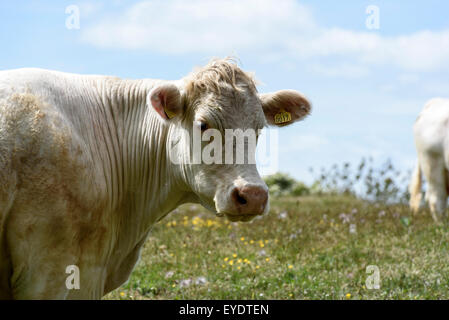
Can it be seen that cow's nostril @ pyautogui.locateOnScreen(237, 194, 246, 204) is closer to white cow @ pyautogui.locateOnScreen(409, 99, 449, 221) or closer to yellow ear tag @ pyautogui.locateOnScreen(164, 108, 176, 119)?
yellow ear tag @ pyautogui.locateOnScreen(164, 108, 176, 119)

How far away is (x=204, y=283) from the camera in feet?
25.7

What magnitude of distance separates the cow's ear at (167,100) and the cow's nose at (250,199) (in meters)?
0.88

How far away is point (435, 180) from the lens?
548 inches

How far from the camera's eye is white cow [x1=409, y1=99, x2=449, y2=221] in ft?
44.7

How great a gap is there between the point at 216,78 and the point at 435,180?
10256 mm

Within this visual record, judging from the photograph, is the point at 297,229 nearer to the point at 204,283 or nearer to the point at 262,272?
the point at 262,272

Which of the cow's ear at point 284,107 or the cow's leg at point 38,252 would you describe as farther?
the cow's ear at point 284,107

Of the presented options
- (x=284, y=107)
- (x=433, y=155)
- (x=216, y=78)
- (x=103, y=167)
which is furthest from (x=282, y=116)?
(x=433, y=155)

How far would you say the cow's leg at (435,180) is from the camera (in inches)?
534

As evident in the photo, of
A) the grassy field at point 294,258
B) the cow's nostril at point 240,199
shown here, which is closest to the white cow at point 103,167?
the cow's nostril at point 240,199

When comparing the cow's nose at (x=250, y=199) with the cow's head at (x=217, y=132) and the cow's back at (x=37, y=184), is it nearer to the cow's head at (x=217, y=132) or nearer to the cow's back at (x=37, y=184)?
the cow's head at (x=217, y=132)

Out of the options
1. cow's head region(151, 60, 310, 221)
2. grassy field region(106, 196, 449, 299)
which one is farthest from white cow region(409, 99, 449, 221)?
cow's head region(151, 60, 310, 221)
